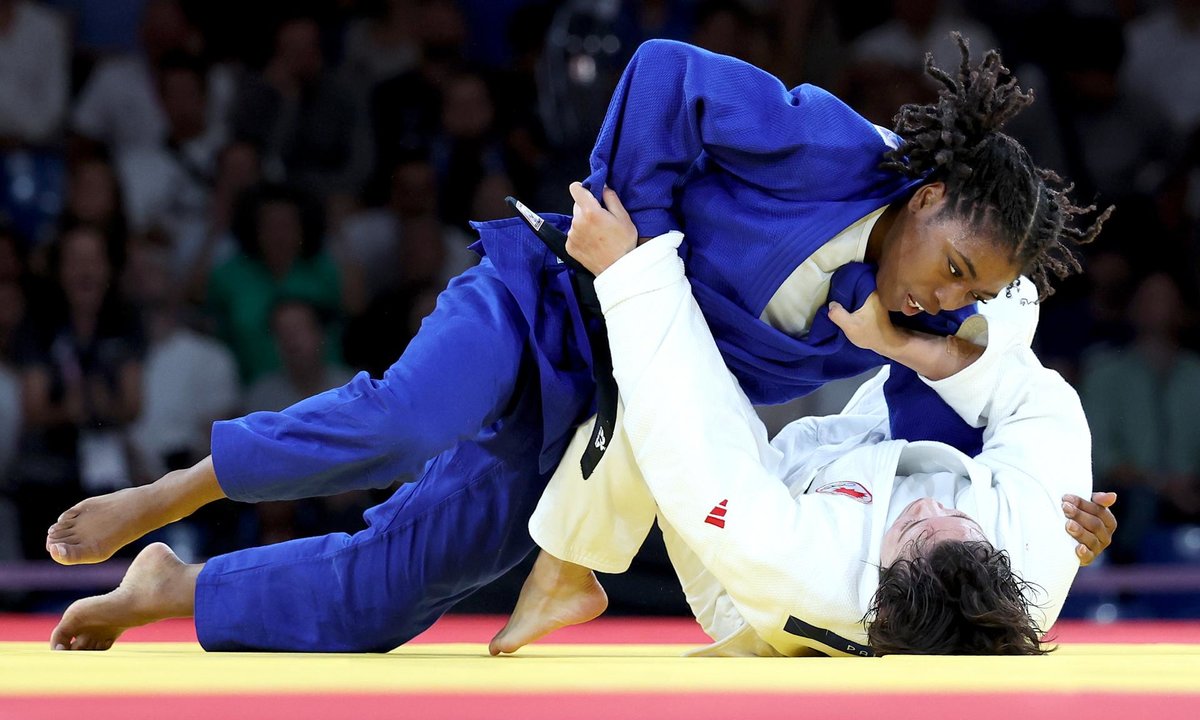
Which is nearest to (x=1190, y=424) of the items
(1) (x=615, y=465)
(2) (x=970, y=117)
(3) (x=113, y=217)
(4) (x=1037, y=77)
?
(4) (x=1037, y=77)

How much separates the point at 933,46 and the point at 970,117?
2818mm

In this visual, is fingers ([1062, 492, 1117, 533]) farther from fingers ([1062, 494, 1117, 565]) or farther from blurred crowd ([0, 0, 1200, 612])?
blurred crowd ([0, 0, 1200, 612])

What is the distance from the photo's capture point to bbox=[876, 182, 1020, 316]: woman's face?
176 cm

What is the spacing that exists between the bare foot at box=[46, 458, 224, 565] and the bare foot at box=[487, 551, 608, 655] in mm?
440

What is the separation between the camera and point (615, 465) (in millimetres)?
1799

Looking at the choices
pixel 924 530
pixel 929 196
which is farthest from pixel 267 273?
pixel 924 530

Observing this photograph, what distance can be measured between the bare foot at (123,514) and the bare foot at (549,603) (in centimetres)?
A: 44

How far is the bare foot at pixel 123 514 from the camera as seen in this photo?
1761 mm

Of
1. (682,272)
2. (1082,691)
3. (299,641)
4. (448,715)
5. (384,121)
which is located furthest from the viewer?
(384,121)

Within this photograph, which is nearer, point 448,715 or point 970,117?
point 448,715

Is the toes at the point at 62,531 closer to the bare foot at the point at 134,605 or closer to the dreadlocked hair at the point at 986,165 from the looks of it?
the bare foot at the point at 134,605

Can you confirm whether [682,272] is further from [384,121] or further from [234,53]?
[234,53]

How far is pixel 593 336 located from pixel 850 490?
42 centimetres

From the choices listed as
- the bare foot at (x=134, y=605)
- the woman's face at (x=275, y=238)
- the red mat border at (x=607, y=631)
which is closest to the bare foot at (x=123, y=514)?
the bare foot at (x=134, y=605)
